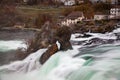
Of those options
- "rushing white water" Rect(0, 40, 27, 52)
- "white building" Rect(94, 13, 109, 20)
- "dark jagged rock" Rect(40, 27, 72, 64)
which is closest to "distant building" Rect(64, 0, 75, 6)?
"white building" Rect(94, 13, 109, 20)

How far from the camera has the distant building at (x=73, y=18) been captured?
16.2 m

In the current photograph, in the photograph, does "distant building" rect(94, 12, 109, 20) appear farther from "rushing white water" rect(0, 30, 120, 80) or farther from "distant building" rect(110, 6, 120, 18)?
"rushing white water" rect(0, 30, 120, 80)

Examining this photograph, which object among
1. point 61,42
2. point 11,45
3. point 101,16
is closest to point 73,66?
point 61,42

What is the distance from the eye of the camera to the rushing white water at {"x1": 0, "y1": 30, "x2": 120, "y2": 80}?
9344 millimetres

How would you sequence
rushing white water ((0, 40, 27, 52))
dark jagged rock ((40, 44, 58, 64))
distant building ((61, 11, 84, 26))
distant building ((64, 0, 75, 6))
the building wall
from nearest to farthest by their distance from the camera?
dark jagged rock ((40, 44, 58, 64)) → rushing white water ((0, 40, 27, 52)) → distant building ((61, 11, 84, 26)) → the building wall → distant building ((64, 0, 75, 6))

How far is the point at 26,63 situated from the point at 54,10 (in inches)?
295

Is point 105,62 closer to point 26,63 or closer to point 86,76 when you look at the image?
point 86,76

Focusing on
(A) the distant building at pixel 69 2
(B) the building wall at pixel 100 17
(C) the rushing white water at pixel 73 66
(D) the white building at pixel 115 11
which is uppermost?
(A) the distant building at pixel 69 2

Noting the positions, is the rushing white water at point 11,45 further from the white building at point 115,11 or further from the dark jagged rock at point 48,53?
the white building at point 115,11

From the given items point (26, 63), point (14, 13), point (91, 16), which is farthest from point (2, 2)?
point (26, 63)

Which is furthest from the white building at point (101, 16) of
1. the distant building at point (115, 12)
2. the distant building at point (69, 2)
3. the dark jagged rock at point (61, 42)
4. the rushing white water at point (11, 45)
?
the dark jagged rock at point (61, 42)

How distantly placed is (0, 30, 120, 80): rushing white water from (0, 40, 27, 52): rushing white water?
2.11 meters

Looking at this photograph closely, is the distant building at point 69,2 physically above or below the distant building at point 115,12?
above

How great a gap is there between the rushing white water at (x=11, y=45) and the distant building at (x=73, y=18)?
7.21 feet
